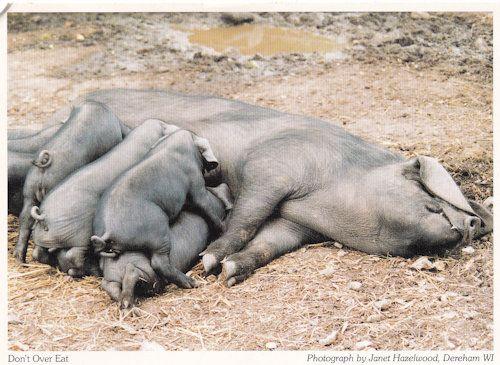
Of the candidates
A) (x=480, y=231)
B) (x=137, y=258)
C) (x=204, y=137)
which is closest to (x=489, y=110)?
(x=480, y=231)

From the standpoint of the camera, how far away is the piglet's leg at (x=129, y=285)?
3.36 metres

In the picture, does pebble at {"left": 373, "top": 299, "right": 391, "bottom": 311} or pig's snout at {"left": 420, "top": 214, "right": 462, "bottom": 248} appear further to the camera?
pig's snout at {"left": 420, "top": 214, "right": 462, "bottom": 248}

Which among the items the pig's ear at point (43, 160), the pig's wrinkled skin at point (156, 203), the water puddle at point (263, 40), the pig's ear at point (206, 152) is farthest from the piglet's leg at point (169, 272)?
the water puddle at point (263, 40)

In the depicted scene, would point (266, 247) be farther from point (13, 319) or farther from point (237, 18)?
point (237, 18)

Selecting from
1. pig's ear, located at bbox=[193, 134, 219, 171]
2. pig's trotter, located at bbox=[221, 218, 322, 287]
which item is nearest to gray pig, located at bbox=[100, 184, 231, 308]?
pig's trotter, located at bbox=[221, 218, 322, 287]

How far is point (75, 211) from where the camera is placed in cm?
357

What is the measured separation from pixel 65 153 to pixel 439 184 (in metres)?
1.95

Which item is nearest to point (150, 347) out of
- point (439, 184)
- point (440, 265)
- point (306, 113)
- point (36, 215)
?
point (36, 215)

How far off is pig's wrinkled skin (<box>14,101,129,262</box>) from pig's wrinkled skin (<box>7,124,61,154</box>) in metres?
0.30

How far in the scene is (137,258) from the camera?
3406 mm

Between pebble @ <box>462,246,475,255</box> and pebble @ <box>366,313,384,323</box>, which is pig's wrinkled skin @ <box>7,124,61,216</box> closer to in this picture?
pebble @ <box>366,313,384,323</box>

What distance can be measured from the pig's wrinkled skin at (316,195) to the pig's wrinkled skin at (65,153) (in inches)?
25.1

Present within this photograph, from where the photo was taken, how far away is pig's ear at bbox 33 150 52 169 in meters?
3.79

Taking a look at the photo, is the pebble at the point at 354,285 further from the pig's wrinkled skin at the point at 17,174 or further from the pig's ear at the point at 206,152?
the pig's wrinkled skin at the point at 17,174
